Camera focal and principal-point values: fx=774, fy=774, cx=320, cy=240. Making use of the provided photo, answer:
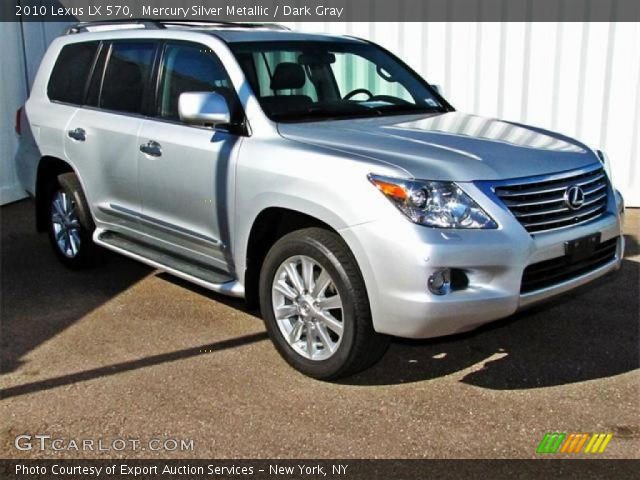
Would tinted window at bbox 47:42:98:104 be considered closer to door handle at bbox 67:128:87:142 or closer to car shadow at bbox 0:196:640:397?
door handle at bbox 67:128:87:142

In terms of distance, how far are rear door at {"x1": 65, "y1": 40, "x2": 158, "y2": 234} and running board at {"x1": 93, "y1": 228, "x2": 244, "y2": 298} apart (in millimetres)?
101

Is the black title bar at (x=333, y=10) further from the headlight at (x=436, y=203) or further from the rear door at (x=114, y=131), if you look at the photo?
the headlight at (x=436, y=203)

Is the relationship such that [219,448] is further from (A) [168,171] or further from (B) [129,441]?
(A) [168,171]

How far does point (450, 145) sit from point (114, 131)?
249cm

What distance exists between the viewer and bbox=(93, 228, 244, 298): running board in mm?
4590

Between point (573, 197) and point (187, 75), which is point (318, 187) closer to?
point (573, 197)

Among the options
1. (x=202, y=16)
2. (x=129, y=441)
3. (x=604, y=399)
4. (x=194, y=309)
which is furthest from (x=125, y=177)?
(x=202, y=16)

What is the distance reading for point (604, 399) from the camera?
398 centimetres

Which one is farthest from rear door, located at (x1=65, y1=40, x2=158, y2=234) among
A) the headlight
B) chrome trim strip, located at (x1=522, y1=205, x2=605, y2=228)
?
chrome trim strip, located at (x1=522, y1=205, x2=605, y2=228)

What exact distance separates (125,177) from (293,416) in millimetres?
2333

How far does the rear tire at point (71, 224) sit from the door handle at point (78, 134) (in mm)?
351

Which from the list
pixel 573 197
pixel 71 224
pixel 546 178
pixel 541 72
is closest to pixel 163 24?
pixel 71 224

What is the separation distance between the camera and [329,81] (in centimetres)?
512

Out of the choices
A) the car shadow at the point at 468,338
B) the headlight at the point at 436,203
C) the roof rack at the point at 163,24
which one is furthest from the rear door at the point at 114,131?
the headlight at the point at 436,203
